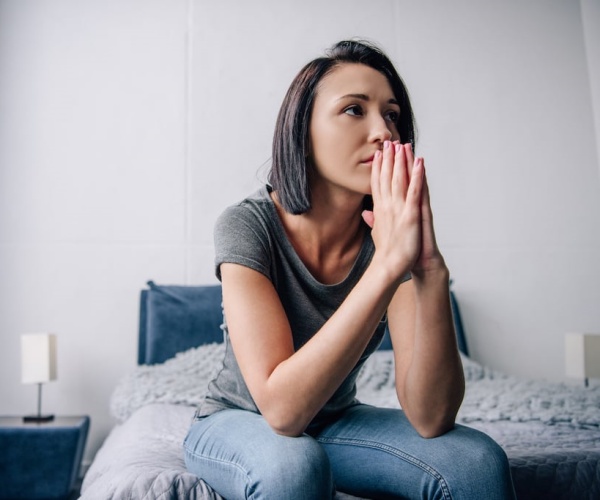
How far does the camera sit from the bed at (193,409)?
1.27 metres

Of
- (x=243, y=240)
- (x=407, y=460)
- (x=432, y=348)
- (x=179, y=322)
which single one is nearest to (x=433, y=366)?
(x=432, y=348)

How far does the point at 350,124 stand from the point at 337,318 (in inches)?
17.9

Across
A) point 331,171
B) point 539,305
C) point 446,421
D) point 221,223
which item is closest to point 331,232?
point 331,171

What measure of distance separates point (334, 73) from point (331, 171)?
0.23 meters

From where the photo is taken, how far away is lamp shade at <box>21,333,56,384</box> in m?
2.57

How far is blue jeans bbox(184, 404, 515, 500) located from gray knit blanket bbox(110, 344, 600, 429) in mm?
856

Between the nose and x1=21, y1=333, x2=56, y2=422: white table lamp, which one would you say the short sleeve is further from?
x1=21, y1=333, x2=56, y2=422: white table lamp

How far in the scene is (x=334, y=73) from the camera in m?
1.29

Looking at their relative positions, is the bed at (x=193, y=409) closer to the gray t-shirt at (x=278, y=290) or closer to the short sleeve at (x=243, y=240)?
the gray t-shirt at (x=278, y=290)

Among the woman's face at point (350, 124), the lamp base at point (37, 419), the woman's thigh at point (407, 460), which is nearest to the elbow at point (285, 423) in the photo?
the woman's thigh at point (407, 460)

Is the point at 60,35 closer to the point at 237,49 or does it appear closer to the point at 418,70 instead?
the point at 237,49

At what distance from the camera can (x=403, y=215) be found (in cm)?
106

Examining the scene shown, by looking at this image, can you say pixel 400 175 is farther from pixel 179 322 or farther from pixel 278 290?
pixel 179 322

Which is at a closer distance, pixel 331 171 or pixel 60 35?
pixel 331 171
